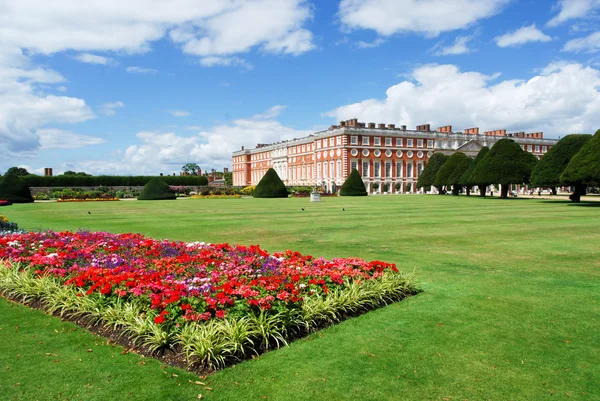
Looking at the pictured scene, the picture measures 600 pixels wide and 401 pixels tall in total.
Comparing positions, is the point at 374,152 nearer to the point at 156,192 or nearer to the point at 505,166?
the point at 505,166

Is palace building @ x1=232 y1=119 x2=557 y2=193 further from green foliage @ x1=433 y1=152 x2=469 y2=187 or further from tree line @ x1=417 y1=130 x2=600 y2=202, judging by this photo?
green foliage @ x1=433 y1=152 x2=469 y2=187

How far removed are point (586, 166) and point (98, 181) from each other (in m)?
64.9

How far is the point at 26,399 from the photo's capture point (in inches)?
153

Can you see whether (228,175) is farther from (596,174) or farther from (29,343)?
(29,343)

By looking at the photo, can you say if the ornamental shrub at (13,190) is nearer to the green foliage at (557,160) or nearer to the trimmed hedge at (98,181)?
the trimmed hedge at (98,181)

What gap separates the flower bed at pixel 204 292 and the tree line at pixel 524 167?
30358 millimetres

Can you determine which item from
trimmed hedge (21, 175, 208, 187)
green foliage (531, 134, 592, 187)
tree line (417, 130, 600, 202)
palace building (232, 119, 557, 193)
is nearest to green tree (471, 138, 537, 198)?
tree line (417, 130, 600, 202)

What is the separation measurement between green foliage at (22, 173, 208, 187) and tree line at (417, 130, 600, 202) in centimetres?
3999

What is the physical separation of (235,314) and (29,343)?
236cm

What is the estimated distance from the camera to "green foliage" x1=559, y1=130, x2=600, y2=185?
3064 centimetres

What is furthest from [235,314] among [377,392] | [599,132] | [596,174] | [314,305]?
[599,132]

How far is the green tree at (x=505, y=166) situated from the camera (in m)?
46.2

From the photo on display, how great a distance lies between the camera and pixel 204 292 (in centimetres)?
564

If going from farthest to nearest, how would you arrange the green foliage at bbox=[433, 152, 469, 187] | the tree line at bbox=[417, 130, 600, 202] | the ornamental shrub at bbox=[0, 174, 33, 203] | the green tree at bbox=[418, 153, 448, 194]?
the green tree at bbox=[418, 153, 448, 194], the green foliage at bbox=[433, 152, 469, 187], the ornamental shrub at bbox=[0, 174, 33, 203], the tree line at bbox=[417, 130, 600, 202]
